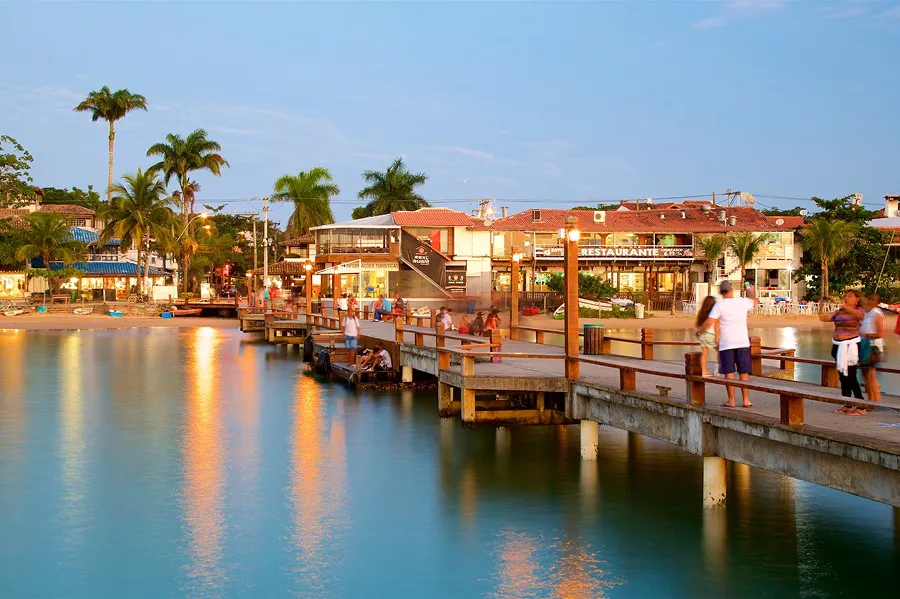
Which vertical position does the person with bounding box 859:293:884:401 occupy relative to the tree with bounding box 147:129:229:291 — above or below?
below

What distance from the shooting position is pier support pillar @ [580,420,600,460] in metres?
Answer: 19.4

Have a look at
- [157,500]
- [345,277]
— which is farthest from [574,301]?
[345,277]

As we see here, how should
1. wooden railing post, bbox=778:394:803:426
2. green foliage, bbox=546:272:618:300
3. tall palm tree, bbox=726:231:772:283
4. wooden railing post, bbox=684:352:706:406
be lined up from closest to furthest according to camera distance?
wooden railing post, bbox=778:394:803:426, wooden railing post, bbox=684:352:706:406, green foliage, bbox=546:272:618:300, tall palm tree, bbox=726:231:772:283

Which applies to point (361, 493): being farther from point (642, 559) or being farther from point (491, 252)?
point (491, 252)

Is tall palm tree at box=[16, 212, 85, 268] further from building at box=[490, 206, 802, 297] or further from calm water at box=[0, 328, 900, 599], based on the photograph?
calm water at box=[0, 328, 900, 599]

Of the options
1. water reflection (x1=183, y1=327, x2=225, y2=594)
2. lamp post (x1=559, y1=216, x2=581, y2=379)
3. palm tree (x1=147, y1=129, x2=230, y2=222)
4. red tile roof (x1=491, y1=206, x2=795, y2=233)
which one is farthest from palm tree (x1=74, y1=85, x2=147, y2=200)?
lamp post (x1=559, y1=216, x2=581, y2=379)

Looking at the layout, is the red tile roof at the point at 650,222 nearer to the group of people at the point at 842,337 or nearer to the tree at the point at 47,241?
the tree at the point at 47,241

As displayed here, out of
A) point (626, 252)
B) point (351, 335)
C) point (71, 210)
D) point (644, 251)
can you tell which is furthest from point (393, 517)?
point (71, 210)

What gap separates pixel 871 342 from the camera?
14.0 m

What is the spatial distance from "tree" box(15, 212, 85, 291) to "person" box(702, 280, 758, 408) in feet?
223

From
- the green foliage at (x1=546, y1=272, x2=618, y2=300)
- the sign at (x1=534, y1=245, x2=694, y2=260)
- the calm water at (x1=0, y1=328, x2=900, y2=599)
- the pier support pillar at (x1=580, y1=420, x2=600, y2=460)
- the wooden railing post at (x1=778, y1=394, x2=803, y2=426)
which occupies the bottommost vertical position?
the calm water at (x1=0, y1=328, x2=900, y2=599)

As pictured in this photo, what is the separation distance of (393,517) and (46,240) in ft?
214

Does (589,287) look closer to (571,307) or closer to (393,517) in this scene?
(571,307)

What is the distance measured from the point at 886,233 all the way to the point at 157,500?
2475 inches
